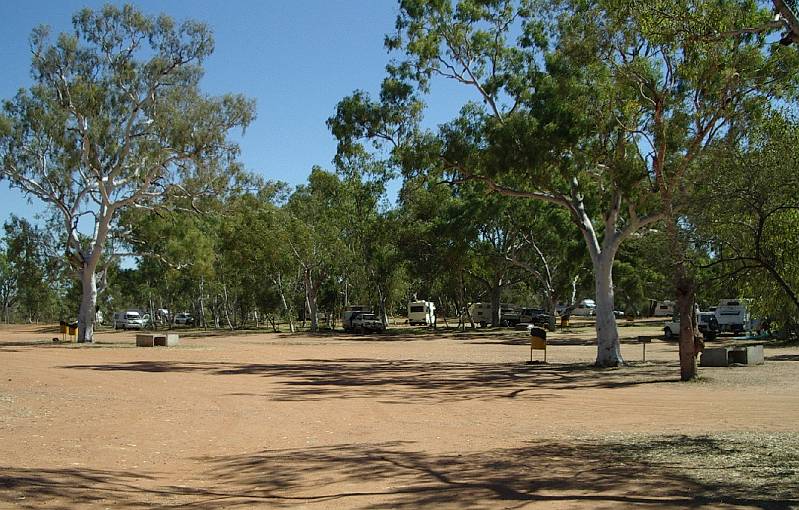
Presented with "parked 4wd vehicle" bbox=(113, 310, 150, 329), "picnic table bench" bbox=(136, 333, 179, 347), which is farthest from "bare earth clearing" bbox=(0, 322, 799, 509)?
"parked 4wd vehicle" bbox=(113, 310, 150, 329)

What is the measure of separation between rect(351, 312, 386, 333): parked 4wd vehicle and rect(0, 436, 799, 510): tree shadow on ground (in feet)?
171

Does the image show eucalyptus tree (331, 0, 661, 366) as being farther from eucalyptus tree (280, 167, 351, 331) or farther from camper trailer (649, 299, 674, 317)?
camper trailer (649, 299, 674, 317)

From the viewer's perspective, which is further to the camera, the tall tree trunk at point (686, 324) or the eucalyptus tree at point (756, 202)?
→ the tall tree trunk at point (686, 324)

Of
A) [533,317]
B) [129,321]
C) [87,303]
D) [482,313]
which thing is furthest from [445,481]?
[129,321]

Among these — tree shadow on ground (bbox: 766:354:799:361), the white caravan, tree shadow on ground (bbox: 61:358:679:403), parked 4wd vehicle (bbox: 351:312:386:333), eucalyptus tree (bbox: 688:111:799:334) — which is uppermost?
eucalyptus tree (bbox: 688:111:799:334)

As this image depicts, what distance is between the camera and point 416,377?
24828 millimetres

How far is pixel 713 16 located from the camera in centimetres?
1326

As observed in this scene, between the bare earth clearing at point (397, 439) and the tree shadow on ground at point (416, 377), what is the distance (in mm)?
122

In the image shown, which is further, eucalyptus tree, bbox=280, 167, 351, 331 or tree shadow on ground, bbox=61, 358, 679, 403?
eucalyptus tree, bbox=280, 167, 351, 331

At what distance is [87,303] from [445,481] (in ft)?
123

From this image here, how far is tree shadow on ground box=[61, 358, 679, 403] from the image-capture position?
1975 centimetres

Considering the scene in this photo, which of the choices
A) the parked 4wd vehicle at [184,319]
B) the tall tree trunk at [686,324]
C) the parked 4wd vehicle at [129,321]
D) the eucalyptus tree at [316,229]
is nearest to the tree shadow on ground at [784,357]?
the tall tree trunk at [686,324]

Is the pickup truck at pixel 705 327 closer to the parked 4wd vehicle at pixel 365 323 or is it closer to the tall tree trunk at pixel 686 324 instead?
the parked 4wd vehicle at pixel 365 323

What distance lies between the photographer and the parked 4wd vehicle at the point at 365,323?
63531 millimetres
